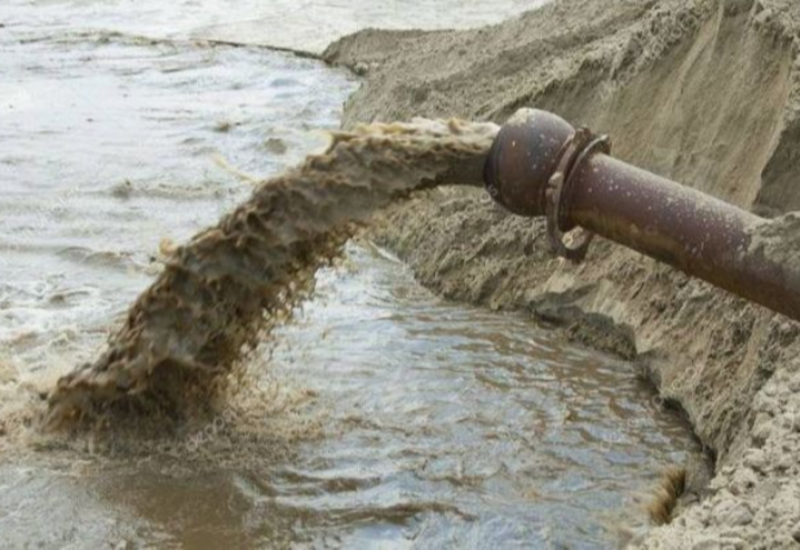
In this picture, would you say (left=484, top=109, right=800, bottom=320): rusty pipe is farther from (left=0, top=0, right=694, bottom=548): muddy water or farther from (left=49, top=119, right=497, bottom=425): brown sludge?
(left=0, top=0, right=694, bottom=548): muddy water

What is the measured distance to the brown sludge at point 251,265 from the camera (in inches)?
180

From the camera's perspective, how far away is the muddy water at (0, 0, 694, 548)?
4.34 m

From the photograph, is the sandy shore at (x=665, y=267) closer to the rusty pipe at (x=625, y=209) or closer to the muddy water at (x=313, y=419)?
the muddy water at (x=313, y=419)

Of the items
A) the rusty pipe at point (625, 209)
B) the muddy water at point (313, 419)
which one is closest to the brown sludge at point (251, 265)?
the muddy water at point (313, 419)

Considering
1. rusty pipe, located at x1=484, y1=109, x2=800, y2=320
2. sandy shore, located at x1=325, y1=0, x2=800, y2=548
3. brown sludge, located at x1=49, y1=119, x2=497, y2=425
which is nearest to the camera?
sandy shore, located at x1=325, y1=0, x2=800, y2=548

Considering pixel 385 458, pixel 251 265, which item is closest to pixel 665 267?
pixel 385 458

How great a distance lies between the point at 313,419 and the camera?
5.08 m

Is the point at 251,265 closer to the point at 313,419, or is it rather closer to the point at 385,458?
the point at 313,419

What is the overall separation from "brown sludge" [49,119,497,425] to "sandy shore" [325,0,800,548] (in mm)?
232

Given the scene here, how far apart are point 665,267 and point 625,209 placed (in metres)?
1.80

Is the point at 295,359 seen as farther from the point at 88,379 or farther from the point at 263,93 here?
the point at 263,93

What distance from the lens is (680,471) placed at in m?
4.70

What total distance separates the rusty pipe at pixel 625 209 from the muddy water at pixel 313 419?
1.03 metres

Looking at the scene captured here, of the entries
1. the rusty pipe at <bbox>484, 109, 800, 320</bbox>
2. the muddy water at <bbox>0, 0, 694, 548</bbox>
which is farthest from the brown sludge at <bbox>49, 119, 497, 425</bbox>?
the rusty pipe at <bbox>484, 109, 800, 320</bbox>
